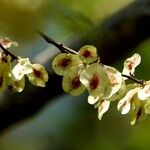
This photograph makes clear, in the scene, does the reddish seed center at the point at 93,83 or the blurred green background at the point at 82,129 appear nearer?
the reddish seed center at the point at 93,83

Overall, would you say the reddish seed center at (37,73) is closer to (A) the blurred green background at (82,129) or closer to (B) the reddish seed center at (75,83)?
(B) the reddish seed center at (75,83)

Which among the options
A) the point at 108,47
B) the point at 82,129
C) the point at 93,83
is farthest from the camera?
the point at 82,129

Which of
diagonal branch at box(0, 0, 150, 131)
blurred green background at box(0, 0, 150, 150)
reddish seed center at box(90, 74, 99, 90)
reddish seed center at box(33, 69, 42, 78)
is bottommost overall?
reddish seed center at box(90, 74, 99, 90)

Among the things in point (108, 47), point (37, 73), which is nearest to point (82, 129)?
point (108, 47)

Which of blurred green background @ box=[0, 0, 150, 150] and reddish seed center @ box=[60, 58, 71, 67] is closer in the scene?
reddish seed center @ box=[60, 58, 71, 67]

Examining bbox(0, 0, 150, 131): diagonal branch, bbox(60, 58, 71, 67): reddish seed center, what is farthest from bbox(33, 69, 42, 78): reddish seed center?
bbox(0, 0, 150, 131): diagonal branch

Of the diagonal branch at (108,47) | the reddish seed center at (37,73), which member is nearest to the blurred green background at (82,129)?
the diagonal branch at (108,47)

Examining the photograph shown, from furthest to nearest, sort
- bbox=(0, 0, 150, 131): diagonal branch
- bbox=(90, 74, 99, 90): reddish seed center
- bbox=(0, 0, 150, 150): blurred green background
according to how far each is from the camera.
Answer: bbox=(0, 0, 150, 150): blurred green background → bbox=(0, 0, 150, 131): diagonal branch → bbox=(90, 74, 99, 90): reddish seed center

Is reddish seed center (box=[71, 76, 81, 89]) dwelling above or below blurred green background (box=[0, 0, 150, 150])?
below

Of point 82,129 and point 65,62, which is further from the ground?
point 82,129

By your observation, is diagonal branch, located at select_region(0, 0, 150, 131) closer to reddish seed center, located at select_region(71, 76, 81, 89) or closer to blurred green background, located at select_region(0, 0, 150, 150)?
blurred green background, located at select_region(0, 0, 150, 150)

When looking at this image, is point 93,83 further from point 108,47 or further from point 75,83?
point 108,47

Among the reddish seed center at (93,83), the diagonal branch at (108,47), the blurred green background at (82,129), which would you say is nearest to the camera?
the reddish seed center at (93,83)
